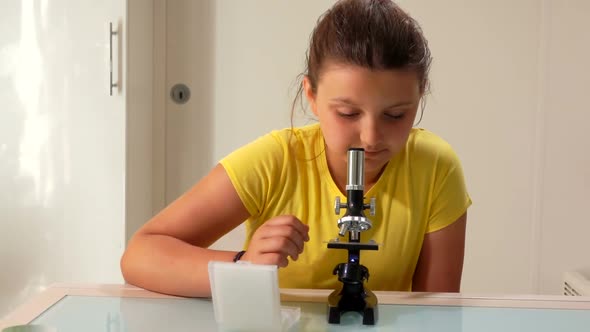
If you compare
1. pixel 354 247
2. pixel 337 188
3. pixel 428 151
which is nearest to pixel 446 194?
pixel 428 151

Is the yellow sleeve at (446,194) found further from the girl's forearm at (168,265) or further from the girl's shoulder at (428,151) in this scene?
the girl's forearm at (168,265)

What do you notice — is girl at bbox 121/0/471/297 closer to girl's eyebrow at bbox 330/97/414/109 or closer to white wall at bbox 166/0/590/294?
girl's eyebrow at bbox 330/97/414/109

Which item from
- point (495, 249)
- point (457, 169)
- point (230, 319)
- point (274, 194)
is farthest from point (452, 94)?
point (230, 319)

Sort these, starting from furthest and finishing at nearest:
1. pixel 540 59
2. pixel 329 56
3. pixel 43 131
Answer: pixel 540 59
pixel 43 131
pixel 329 56

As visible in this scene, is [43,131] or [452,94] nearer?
[43,131]

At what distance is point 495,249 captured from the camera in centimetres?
204

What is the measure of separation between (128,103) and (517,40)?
49.0 inches

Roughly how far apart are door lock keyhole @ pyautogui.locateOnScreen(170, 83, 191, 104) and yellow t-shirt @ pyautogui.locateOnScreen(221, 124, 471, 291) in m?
1.08

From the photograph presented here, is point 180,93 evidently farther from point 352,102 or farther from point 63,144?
point 352,102

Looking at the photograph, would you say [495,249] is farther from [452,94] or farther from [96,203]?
[96,203]

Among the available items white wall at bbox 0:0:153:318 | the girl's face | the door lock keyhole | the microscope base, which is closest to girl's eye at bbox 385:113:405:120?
the girl's face

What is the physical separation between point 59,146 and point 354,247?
1.35 meters

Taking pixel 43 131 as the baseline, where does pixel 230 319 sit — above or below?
below

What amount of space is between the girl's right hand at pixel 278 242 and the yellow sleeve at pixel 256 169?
212 millimetres
